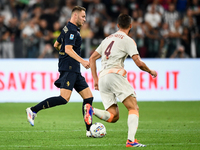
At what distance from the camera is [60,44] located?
7.26 meters

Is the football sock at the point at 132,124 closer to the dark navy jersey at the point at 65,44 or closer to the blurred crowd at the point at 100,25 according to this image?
the dark navy jersey at the point at 65,44

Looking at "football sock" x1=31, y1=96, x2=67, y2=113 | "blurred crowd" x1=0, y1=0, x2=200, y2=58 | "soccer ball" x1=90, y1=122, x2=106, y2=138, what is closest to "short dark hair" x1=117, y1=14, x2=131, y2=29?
"football sock" x1=31, y1=96, x2=67, y2=113

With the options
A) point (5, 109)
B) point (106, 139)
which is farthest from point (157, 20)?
point (106, 139)

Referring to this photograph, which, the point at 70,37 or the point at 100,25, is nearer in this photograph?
the point at 70,37

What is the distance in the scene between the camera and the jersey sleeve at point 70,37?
680 cm

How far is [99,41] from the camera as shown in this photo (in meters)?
14.6

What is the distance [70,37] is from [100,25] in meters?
8.76

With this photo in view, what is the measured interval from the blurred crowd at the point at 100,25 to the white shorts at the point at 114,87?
8.28 meters

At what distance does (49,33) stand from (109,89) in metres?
9.27

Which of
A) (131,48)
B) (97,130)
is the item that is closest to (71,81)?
(97,130)

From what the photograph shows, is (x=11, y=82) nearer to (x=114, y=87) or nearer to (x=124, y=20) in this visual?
(x=114, y=87)

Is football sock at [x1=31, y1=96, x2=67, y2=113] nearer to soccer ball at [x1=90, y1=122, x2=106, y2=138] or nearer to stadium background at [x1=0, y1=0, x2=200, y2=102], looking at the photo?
soccer ball at [x1=90, y1=122, x2=106, y2=138]

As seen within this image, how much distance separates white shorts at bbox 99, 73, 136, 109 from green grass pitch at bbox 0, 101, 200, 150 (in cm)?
72

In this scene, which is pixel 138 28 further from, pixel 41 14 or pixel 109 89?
pixel 109 89
